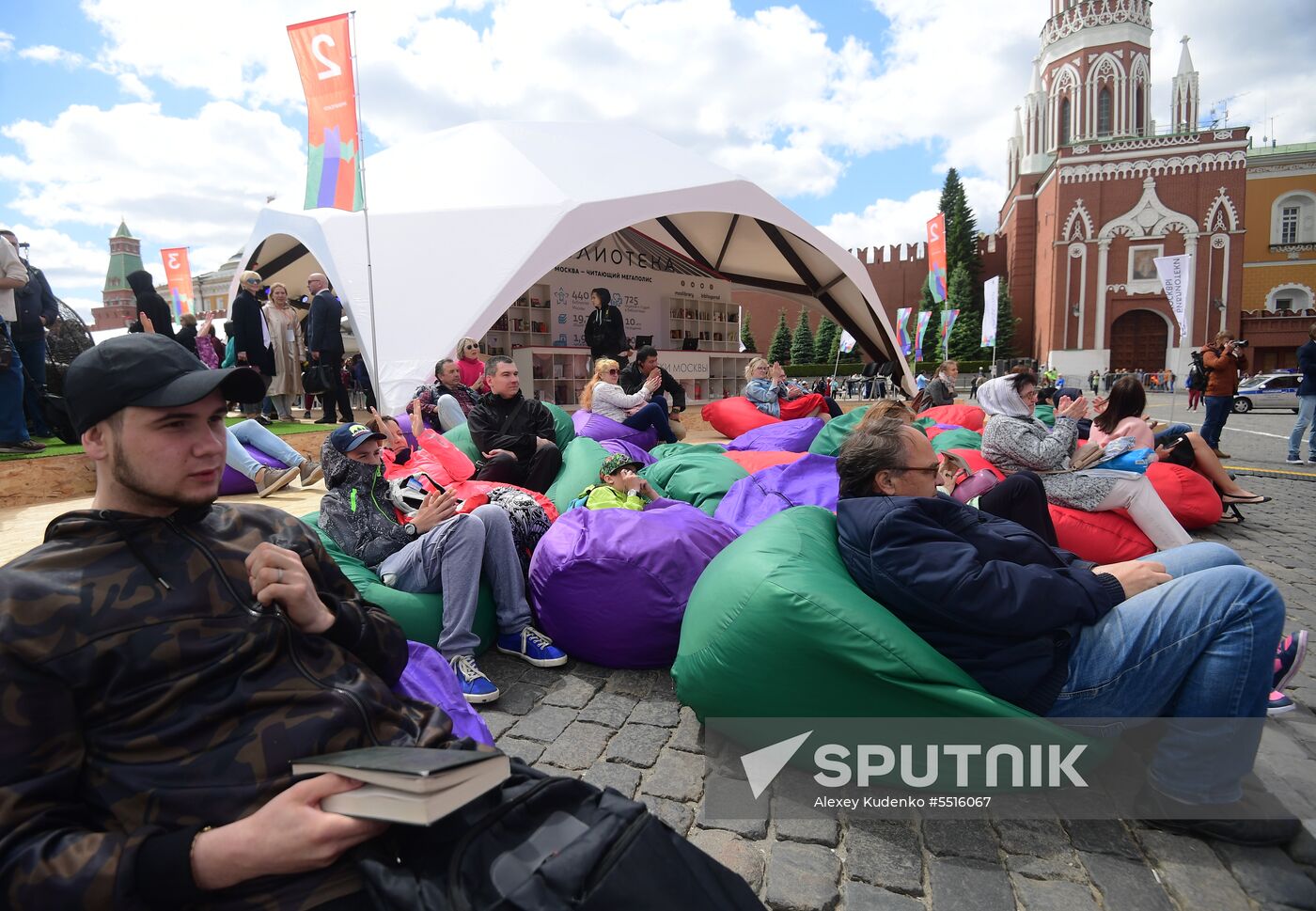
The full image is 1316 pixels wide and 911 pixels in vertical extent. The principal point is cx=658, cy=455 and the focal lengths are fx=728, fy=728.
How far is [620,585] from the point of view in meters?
3.09

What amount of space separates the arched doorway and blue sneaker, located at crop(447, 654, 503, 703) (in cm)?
4454

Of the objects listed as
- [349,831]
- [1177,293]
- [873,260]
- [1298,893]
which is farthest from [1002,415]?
[873,260]

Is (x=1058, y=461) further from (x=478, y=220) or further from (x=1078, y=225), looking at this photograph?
(x=1078, y=225)

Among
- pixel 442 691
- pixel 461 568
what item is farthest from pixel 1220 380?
pixel 442 691

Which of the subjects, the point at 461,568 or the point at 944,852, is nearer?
the point at 944,852

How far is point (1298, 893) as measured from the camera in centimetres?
173

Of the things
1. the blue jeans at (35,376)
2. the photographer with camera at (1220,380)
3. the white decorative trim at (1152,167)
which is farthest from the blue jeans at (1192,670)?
the white decorative trim at (1152,167)

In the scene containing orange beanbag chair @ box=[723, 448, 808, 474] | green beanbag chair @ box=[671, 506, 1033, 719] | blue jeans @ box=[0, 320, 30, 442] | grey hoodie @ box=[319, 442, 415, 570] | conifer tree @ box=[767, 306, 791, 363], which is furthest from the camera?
conifer tree @ box=[767, 306, 791, 363]

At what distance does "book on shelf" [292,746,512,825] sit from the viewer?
3.37ft

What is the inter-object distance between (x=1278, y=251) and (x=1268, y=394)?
31.7m

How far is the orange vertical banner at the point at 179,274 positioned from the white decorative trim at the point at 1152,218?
42.9 m

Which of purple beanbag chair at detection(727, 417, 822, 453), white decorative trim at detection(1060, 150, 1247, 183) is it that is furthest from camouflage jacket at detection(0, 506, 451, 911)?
white decorative trim at detection(1060, 150, 1247, 183)

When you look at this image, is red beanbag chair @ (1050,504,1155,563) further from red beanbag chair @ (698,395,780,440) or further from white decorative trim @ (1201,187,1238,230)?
white decorative trim @ (1201,187,1238,230)

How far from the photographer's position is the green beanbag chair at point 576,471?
4.65 m
